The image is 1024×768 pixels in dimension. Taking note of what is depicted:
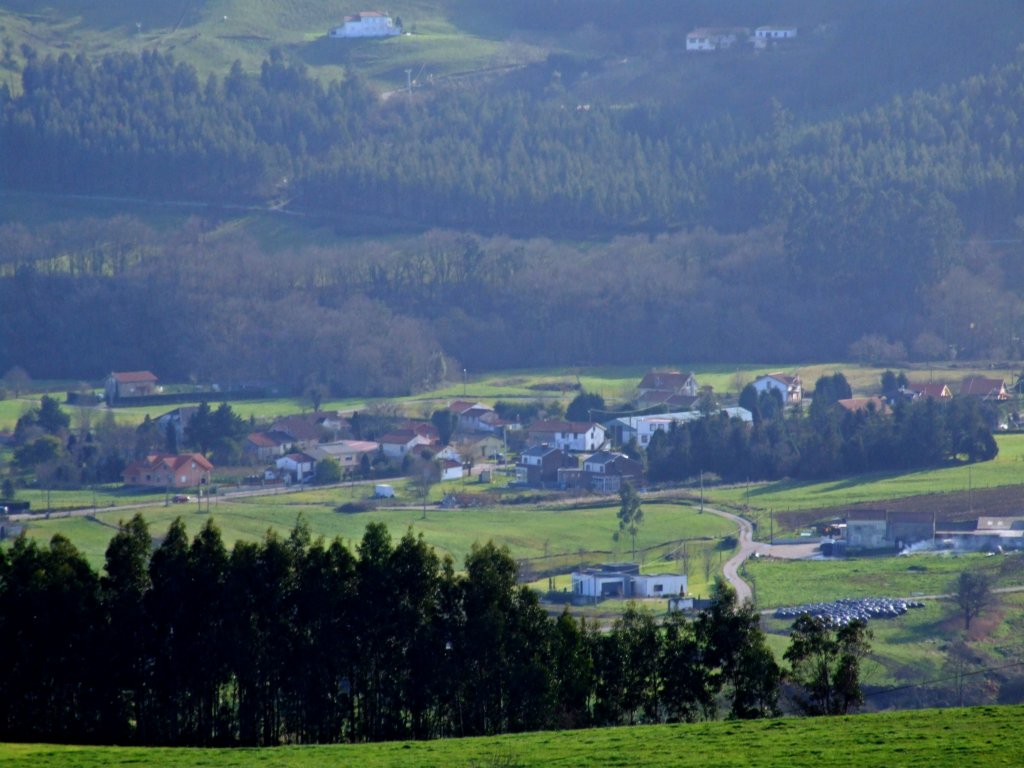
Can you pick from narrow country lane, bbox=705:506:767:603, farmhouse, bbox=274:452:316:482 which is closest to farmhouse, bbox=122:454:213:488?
farmhouse, bbox=274:452:316:482

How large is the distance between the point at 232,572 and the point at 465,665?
3.10m

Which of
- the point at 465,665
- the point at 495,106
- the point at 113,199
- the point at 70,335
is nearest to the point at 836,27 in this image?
the point at 495,106

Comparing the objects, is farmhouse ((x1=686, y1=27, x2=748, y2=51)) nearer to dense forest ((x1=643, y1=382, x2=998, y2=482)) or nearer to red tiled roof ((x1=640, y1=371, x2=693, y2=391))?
red tiled roof ((x1=640, y1=371, x2=693, y2=391))

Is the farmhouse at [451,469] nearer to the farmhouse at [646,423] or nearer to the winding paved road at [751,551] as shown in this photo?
the farmhouse at [646,423]

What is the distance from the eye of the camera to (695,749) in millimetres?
17688

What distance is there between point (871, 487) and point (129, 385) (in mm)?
27657

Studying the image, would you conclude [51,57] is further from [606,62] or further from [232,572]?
[232,572]

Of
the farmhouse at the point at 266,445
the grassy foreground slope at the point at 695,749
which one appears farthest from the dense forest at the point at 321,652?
the farmhouse at the point at 266,445

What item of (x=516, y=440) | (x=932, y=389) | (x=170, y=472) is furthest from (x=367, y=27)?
(x=170, y=472)

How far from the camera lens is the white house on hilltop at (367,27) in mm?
111375

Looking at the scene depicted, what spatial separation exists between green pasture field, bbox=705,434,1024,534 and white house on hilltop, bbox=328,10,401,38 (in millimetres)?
70296

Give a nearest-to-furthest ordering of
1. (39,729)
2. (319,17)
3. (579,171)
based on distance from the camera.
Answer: (39,729) < (579,171) < (319,17)

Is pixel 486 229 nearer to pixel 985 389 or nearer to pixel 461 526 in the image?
pixel 985 389

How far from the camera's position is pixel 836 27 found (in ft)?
343
